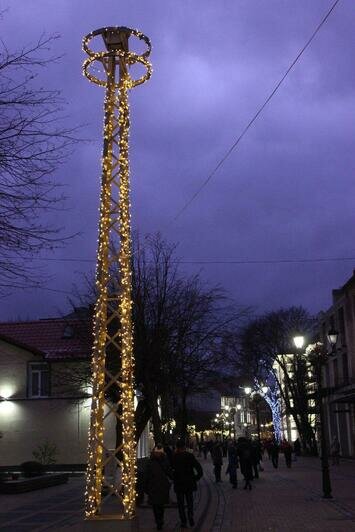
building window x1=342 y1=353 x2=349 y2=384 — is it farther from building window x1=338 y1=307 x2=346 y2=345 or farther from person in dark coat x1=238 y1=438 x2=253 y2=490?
person in dark coat x1=238 y1=438 x2=253 y2=490

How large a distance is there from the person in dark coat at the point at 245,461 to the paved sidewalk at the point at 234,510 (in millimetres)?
479

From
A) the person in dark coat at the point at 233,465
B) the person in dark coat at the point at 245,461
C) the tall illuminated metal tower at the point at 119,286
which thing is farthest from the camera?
the person in dark coat at the point at 233,465

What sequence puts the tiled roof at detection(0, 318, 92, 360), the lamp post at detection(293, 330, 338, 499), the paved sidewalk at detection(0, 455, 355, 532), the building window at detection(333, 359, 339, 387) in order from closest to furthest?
1. the paved sidewalk at detection(0, 455, 355, 532)
2. the lamp post at detection(293, 330, 338, 499)
3. the tiled roof at detection(0, 318, 92, 360)
4. the building window at detection(333, 359, 339, 387)

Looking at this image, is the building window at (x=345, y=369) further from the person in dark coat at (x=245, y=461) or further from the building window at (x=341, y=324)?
the person in dark coat at (x=245, y=461)

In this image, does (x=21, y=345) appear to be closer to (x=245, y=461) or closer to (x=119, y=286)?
(x=245, y=461)

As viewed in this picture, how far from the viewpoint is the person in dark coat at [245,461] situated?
23734 mm

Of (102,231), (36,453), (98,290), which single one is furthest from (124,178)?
(36,453)

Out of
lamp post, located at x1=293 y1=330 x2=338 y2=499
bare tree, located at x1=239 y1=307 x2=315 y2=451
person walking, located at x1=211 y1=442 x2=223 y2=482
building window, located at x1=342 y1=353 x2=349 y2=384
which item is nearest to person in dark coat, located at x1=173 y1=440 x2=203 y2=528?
lamp post, located at x1=293 y1=330 x2=338 y2=499

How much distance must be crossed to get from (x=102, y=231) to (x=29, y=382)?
28.1 metres

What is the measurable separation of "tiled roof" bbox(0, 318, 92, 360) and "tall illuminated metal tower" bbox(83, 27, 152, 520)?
74.6 ft

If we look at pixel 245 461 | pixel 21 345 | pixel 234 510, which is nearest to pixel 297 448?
pixel 21 345

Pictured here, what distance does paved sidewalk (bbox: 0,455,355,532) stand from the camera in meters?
13.9

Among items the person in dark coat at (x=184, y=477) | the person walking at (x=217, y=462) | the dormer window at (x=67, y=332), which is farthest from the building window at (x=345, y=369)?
the person in dark coat at (x=184, y=477)

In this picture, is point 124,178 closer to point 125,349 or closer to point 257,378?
point 125,349
